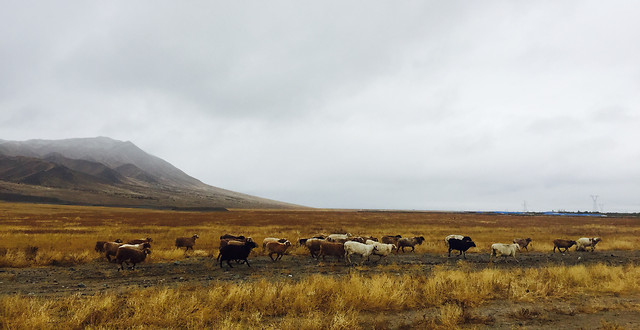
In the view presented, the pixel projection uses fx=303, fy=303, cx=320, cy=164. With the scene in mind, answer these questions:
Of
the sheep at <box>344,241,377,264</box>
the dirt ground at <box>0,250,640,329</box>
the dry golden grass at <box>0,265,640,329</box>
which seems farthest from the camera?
the sheep at <box>344,241,377,264</box>

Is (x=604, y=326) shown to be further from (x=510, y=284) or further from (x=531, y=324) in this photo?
(x=510, y=284)

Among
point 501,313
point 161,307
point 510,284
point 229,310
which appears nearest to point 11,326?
point 161,307

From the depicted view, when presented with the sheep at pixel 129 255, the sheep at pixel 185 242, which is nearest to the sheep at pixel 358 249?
the sheep at pixel 129 255

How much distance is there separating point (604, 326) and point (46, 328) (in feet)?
42.8

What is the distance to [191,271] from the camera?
14.3 meters

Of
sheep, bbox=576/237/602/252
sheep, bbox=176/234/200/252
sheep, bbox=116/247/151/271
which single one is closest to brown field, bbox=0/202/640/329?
sheep, bbox=116/247/151/271

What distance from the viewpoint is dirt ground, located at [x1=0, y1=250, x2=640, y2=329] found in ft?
27.3

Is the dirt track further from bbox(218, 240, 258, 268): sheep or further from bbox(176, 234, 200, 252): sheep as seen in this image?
bbox(176, 234, 200, 252): sheep

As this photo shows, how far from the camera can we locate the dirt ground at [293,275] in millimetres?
8312

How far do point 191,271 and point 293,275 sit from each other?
4.93 m

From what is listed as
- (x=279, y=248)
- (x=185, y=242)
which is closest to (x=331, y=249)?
(x=279, y=248)

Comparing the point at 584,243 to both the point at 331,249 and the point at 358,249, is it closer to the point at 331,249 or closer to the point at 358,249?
the point at 358,249

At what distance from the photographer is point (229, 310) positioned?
836cm

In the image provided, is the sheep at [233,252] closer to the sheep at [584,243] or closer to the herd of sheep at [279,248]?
the herd of sheep at [279,248]
